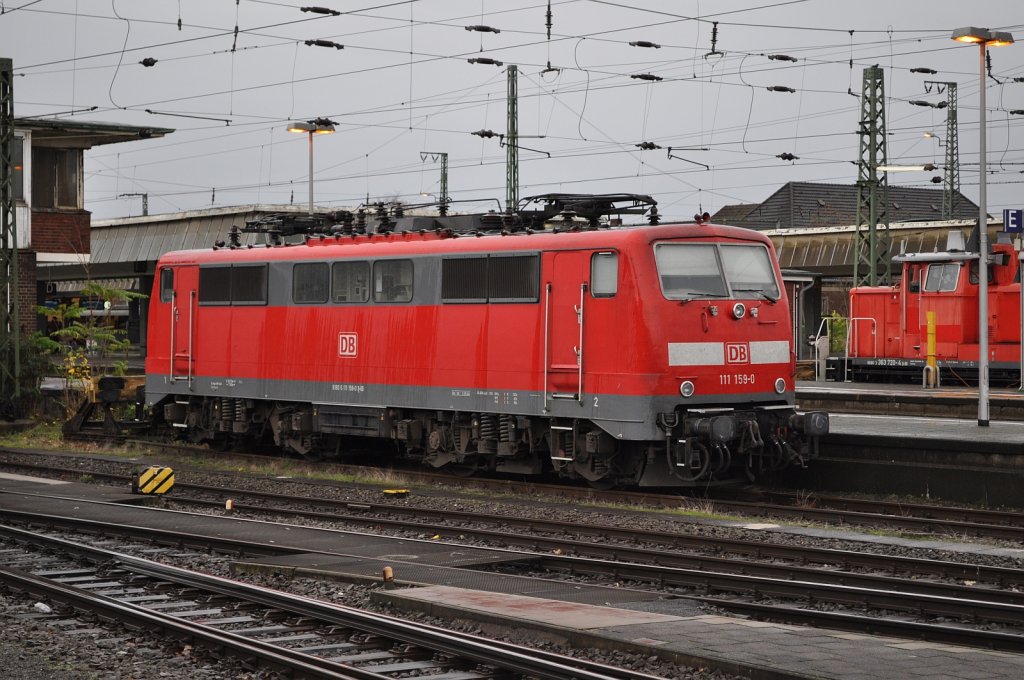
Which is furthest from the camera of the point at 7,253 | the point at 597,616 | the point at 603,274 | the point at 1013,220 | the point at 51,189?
the point at 51,189

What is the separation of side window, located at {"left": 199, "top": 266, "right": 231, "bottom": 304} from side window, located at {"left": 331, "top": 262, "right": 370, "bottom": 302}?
301 centimetres

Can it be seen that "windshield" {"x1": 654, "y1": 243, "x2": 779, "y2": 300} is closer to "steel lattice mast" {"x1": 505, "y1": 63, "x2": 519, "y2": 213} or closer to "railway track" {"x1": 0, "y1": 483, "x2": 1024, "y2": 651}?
"railway track" {"x1": 0, "y1": 483, "x2": 1024, "y2": 651}

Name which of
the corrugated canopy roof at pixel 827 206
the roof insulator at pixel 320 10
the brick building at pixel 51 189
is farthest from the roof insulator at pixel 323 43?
the corrugated canopy roof at pixel 827 206

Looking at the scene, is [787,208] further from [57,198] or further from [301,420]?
[301,420]

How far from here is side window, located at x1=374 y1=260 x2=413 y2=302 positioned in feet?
65.1

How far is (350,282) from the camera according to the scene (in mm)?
20859

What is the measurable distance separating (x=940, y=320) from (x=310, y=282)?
61.0 feet

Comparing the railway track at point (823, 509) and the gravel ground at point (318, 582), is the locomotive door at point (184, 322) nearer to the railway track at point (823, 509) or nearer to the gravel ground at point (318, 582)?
the gravel ground at point (318, 582)

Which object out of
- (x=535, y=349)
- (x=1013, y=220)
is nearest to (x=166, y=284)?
(x=535, y=349)

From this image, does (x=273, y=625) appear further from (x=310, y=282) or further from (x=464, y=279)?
(x=310, y=282)

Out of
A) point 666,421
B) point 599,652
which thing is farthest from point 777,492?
point 599,652

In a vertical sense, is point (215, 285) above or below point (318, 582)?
above

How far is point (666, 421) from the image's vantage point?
1662cm

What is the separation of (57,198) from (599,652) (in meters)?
31.5
